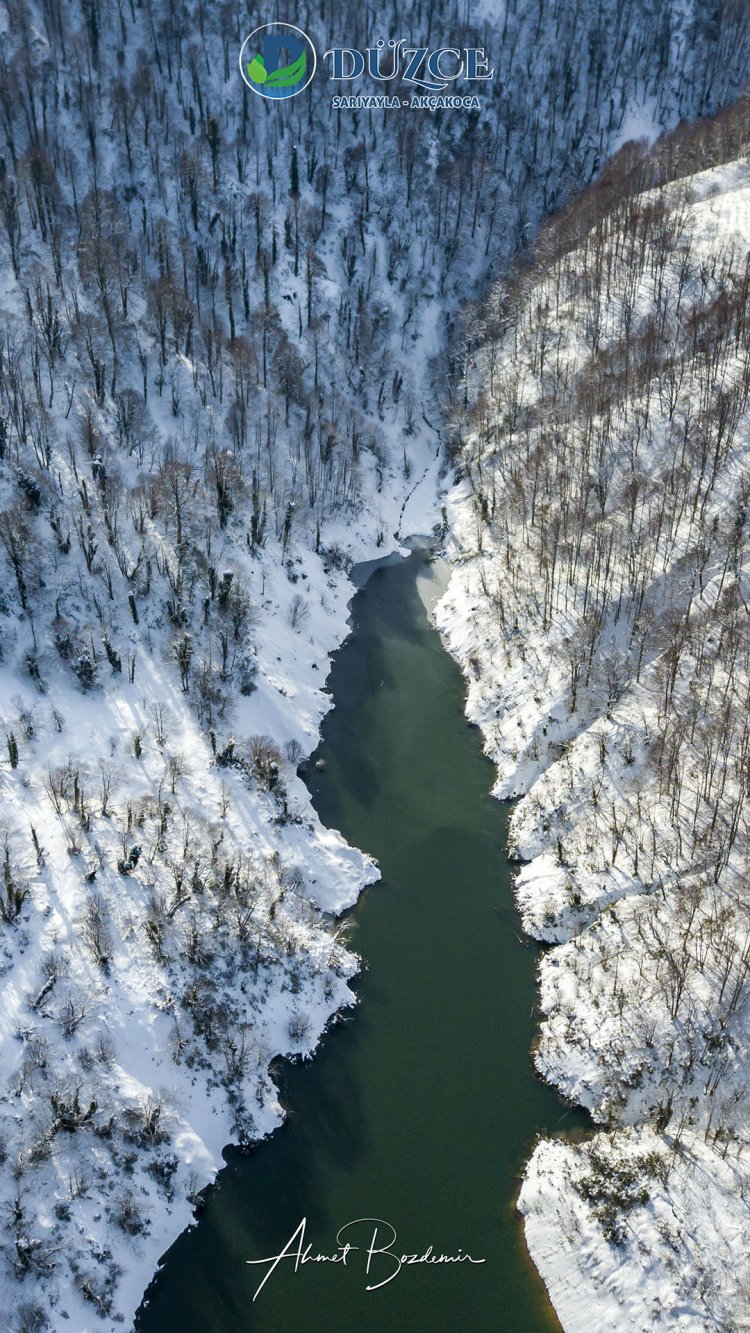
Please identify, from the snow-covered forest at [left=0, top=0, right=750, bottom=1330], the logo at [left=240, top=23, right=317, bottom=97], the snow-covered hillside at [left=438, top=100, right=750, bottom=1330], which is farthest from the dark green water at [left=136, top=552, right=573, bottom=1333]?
the logo at [left=240, top=23, right=317, bottom=97]

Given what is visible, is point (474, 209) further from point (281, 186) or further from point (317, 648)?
point (317, 648)

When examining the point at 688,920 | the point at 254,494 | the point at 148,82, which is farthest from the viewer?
the point at 148,82

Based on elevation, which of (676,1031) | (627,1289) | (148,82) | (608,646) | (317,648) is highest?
(148,82)

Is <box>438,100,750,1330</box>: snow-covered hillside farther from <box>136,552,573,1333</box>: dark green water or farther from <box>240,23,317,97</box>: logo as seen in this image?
<box>240,23,317,97</box>: logo

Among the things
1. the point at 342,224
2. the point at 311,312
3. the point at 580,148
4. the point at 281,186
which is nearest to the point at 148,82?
the point at 281,186

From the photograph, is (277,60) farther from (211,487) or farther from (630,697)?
(630,697)

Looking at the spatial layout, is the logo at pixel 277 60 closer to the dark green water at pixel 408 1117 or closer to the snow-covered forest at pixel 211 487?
the snow-covered forest at pixel 211 487

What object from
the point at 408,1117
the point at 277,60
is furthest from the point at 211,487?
the point at 277,60

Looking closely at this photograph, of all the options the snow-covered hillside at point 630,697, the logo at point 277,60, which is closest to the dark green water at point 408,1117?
the snow-covered hillside at point 630,697
